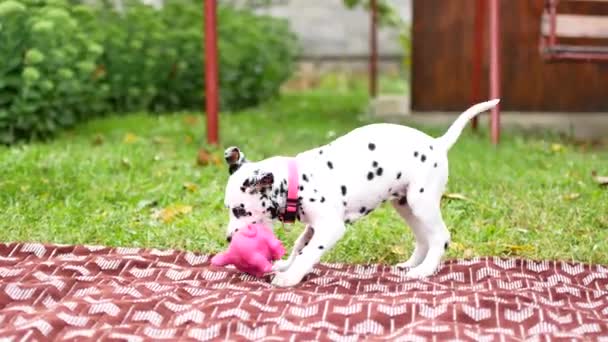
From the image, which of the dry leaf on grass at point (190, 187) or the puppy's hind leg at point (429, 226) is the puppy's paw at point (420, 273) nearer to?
the puppy's hind leg at point (429, 226)

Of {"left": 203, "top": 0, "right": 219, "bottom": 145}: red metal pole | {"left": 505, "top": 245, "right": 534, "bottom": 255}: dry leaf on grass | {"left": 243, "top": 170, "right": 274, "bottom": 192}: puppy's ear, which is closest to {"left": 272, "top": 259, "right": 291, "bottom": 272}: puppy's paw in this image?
{"left": 243, "top": 170, "right": 274, "bottom": 192}: puppy's ear

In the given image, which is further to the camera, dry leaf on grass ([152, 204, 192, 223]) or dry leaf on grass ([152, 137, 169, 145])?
dry leaf on grass ([152, 137, 169, 145])

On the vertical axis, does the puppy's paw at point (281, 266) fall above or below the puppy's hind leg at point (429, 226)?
below

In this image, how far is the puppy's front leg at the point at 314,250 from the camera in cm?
359

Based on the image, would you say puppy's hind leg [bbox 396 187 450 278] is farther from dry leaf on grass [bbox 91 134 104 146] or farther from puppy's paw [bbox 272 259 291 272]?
dry leaf on grass [bbox 91 134 104 146]

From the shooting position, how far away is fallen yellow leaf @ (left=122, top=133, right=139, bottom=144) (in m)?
6.90

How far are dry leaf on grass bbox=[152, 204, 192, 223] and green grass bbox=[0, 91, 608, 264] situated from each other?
1.2 inches

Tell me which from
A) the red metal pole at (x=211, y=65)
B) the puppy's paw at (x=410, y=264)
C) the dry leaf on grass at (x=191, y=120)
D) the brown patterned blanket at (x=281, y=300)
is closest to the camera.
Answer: the brown patterned blanket at (x=281, y=300)

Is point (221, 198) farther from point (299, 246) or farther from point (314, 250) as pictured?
point (314, 250)

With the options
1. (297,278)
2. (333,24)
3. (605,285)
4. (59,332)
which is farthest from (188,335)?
(333,24)

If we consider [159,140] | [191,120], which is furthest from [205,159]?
[191,120]

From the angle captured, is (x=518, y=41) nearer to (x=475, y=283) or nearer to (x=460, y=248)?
(x=460, y=248)

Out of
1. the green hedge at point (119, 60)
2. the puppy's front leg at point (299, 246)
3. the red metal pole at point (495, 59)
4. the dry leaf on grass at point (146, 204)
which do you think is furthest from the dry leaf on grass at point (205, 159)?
the puppy's front leg at point (299, 246)

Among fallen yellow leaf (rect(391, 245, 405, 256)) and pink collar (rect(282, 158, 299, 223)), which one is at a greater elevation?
pink collar (rect(282, 158, 299, 223))
